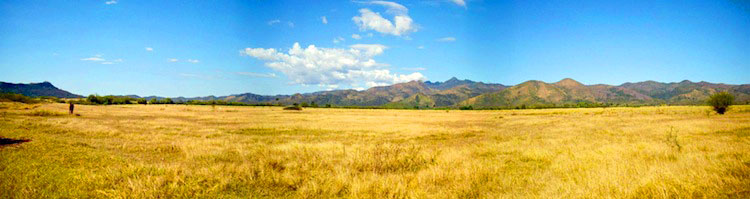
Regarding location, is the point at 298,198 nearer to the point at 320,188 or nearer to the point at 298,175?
the point at 320,188

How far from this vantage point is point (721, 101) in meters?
56.1

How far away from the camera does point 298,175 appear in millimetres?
9562

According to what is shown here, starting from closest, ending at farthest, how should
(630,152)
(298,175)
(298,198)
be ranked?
(298,198) → (298,175) → (630,152)

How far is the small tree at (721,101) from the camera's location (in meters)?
55.8

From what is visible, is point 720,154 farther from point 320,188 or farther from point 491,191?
point 320,188

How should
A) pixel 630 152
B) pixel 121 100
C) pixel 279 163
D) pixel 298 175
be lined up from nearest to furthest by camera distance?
pixel 298 175, pixel 279 163, pixel 630 152, pixel 121 100

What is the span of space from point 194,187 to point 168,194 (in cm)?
58

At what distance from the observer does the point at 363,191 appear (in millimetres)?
7863

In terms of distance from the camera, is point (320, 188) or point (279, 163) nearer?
point (320, 188)

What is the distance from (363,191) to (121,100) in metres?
170

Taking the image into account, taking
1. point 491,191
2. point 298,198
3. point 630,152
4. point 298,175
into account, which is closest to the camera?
point 298,198

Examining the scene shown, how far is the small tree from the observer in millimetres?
55781

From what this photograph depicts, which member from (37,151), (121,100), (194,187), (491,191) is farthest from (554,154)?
(121,100)

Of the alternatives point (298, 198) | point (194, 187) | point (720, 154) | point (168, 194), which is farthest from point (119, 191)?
point (720, 154)
